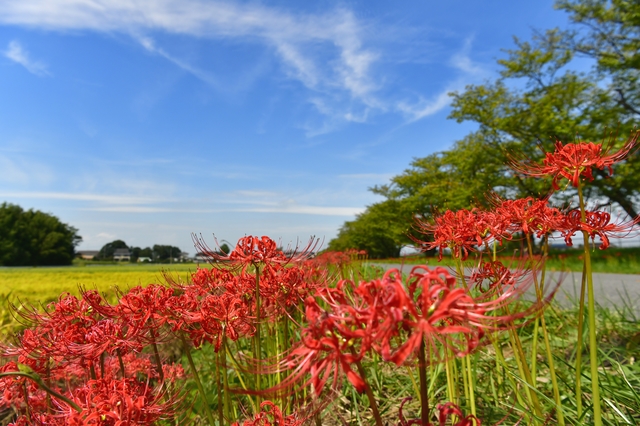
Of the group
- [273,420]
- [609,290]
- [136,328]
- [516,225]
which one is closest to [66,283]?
[136,328]

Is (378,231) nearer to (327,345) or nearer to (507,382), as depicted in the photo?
(507,382)

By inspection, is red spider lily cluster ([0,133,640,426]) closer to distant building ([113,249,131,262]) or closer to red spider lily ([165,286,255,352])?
red spider lily ([165,286,255,352])

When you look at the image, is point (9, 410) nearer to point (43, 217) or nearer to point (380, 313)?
point (380, 313)

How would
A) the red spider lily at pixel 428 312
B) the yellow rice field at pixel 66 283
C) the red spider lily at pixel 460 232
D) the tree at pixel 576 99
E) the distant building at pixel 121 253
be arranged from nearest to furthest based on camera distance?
the red spider lily at pixel 428 312 → the red spider lily at pixel 460 232 → the yellow rice field at pixel 66 283 → the tree at pixel 576 99 → the distant building at pixel 121 253

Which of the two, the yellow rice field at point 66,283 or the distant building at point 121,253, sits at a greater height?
the distant building at point 121,253

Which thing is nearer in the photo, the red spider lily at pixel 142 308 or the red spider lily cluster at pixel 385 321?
the red spider lily cluster at pixel 385 321

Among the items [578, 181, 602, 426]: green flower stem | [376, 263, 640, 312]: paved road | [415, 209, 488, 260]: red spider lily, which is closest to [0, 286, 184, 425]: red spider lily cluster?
[415, 209, 488, 260]: red spider lily

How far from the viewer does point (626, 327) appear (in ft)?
17.4

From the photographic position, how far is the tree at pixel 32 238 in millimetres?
32844

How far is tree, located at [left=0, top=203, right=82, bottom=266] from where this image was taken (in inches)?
1293

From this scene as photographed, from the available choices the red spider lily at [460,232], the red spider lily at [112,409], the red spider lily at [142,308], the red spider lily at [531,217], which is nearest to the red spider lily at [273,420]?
the red spider lily at [112,409]

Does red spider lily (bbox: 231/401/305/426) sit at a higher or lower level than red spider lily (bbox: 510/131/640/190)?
lower

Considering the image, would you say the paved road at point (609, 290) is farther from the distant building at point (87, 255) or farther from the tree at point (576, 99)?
the distant building at point (87, 255)

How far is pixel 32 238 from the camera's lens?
130 ft
